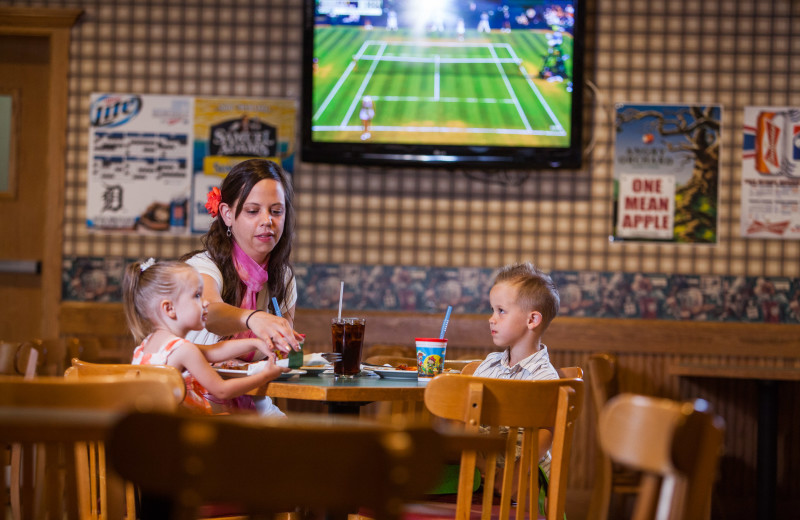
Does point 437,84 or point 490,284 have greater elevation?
point 437,84

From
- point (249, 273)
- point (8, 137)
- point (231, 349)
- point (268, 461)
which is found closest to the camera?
point (268, 461)

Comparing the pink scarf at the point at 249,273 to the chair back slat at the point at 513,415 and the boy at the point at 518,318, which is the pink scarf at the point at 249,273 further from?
the chair back slat at the point at 513,415

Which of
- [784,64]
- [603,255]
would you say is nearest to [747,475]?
[603,255]

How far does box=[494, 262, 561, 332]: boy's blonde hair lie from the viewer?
8.35 ft

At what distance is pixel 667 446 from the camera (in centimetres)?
108

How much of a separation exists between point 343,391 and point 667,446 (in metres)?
0.95

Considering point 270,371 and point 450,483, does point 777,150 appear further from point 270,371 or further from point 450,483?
point 270,371

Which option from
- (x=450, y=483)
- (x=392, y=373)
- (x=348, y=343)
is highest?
(x=348, y=343)

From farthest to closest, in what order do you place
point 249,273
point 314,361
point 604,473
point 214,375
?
point 604,473 < point 249,273 < point 314,361 < point 214,375

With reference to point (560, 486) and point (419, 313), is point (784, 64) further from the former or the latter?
point (560, 486)

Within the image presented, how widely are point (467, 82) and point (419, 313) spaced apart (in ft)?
3.98

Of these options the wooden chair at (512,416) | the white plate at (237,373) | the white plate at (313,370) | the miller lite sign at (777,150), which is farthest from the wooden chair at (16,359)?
the miller lite sign at (777,150)

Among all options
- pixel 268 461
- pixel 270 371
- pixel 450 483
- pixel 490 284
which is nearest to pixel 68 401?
pixel 268 461

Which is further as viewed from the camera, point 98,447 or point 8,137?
point 8,137
